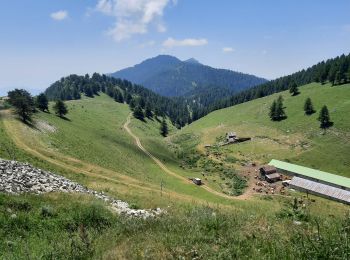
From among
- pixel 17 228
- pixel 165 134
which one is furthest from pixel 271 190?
pixel 165 134

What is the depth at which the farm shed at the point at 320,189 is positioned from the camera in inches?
3044

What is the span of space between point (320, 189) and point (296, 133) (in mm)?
46627

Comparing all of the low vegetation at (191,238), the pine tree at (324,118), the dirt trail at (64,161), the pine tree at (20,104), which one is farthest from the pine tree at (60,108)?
the low vegetation at (191,238)

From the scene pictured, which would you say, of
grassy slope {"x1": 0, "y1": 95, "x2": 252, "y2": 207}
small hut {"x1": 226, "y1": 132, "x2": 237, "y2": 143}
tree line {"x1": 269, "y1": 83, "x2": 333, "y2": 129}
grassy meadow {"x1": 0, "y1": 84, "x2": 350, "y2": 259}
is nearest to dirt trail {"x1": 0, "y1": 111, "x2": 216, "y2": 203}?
grassy slope {"x1": 0, "y1": 95, "x2": 252, "y2": 207}

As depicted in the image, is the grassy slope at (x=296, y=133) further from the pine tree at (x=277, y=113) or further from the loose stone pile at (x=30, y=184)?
the loose stone pile at (x=30, y=184)

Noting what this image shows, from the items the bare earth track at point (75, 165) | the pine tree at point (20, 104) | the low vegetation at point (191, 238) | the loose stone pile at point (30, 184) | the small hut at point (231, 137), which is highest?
the pine tree at point (20, 104)

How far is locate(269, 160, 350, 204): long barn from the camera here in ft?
258

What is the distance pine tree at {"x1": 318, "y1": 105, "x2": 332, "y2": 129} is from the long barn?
33.7m

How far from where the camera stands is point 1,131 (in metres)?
70.9

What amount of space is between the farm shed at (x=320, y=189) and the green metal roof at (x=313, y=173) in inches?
161

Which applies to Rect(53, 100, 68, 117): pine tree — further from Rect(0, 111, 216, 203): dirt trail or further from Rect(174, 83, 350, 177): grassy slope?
Rect(0, 111, 216, 203): dirt trail

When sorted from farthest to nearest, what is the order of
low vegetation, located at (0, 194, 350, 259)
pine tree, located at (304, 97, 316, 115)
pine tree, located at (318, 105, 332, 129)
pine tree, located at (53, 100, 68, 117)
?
pine tree, located at (304, 97, 316, 115)
pine tree, located at (53, 100, 68, 117)
pine tree, located at (318, 105, 332, 129)
low vegetation, located at (0, 194, 350, 259)

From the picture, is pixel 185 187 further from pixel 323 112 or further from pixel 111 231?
pixel 323 112

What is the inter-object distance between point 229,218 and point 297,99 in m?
156
